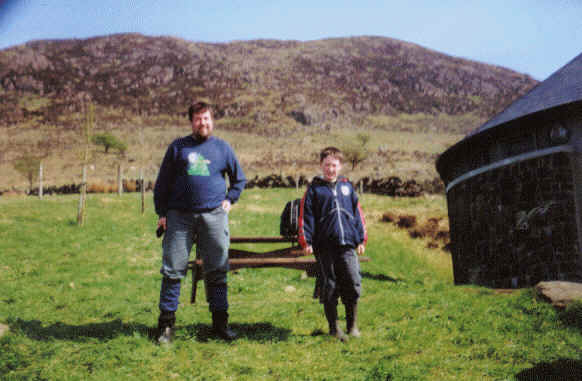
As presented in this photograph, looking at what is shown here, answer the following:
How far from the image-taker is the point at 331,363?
436 cm

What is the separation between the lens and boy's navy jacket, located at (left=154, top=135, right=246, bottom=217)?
182 inches

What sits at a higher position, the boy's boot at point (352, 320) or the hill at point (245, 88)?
the hill at point (245, 88)

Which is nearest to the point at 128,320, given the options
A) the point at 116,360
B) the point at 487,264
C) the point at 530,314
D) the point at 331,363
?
the point at 116,360

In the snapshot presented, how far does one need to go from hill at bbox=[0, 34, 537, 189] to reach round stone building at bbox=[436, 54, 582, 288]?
6950 cm

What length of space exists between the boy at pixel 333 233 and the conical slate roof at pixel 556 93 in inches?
314

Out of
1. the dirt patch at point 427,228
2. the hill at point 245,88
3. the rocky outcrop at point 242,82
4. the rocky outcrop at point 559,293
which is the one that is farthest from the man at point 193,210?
the rocky outcrop at point 242,82

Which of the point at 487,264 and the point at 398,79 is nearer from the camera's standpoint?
the point at 487,264

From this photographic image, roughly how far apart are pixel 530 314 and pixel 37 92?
141 meters

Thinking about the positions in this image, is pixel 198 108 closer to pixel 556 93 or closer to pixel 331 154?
pixel 331 154

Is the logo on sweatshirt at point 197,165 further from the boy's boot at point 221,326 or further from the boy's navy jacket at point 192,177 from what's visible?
the boy's boot at point 221,326

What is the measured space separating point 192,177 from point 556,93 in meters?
11.2

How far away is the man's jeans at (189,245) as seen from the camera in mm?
4613

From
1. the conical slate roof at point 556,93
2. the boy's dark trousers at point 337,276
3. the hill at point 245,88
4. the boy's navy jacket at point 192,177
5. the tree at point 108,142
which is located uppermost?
the hill at point 245,88

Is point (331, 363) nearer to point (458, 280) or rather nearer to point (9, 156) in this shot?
point (458, 280)
